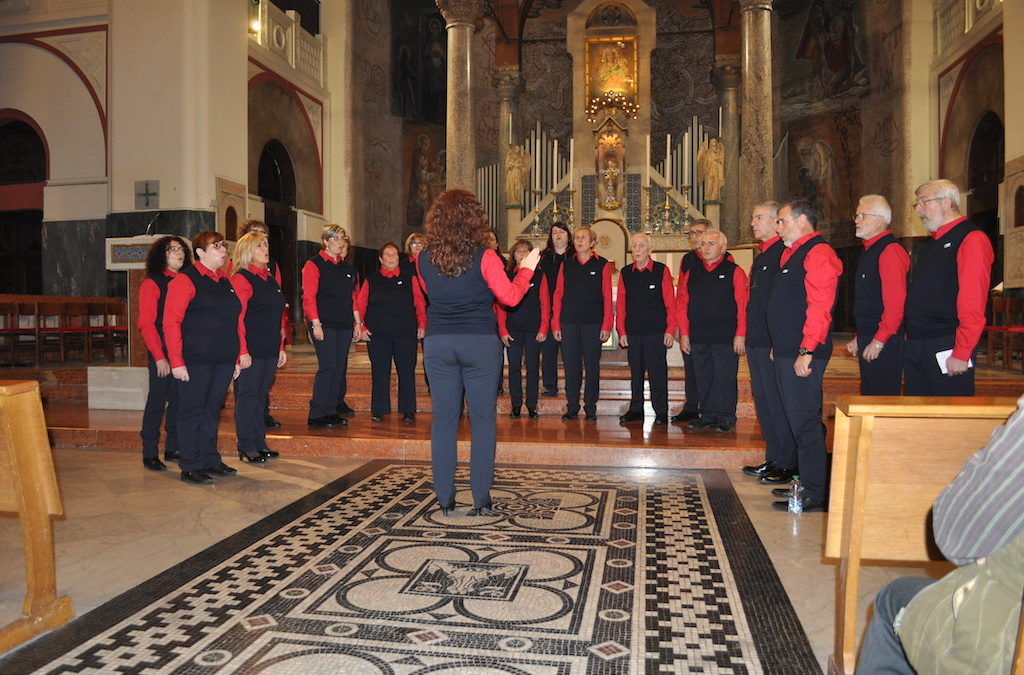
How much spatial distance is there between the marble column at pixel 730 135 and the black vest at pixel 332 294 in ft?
34.5

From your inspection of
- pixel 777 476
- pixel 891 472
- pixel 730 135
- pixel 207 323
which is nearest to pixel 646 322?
pixel 777 476

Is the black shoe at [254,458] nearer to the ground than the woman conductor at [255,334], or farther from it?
nearer to the ground

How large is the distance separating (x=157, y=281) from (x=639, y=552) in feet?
11.2

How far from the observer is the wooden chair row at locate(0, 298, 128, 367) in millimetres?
9633

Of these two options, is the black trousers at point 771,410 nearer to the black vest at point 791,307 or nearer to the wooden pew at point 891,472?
the black vest at point 791,307

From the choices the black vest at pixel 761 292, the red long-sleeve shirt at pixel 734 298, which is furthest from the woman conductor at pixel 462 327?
the red long-sleeve shirt at pixel 734 298

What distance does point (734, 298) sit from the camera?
5754 mm

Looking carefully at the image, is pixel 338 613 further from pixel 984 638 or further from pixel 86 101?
pixel 86 101

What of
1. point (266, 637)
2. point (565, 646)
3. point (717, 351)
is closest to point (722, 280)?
point (717, 351)

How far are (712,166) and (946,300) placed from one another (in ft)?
36.0

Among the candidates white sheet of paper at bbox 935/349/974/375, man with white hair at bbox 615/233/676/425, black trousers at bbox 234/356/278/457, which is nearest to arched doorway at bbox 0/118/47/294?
black trousers at bbox 234/356/278/457

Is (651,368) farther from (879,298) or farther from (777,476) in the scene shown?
(879,298)

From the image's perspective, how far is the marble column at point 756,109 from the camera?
11.0m

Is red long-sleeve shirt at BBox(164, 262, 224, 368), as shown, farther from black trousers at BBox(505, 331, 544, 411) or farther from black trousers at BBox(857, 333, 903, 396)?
black trousers at BBox(857, 333, 903, 396)
